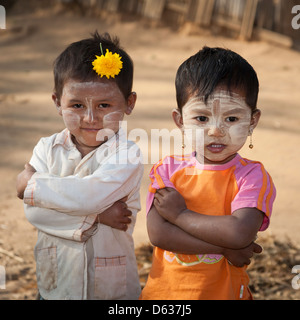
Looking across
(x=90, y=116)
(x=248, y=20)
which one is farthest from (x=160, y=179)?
(x=248, y=20)

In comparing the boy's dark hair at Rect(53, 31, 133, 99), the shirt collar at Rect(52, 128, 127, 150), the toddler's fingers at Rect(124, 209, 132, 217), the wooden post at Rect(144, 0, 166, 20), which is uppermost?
the boy's dark hair at Rect(53, 31, 133, 99)

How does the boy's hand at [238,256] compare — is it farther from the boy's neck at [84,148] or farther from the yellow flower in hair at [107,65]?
the yellow flower in hair at [107,65]

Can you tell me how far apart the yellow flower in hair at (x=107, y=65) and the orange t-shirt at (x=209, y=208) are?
558mm

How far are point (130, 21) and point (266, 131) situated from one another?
17.8 ft

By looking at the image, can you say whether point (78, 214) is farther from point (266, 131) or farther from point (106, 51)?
point (266, 131)

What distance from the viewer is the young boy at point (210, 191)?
2.40 meters

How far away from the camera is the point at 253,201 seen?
2359mm

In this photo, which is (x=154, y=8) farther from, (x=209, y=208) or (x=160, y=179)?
(x=209, y=208)

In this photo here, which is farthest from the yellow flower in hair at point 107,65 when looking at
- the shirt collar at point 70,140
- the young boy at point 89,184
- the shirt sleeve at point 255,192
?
the shirt sleeve at point 255,192

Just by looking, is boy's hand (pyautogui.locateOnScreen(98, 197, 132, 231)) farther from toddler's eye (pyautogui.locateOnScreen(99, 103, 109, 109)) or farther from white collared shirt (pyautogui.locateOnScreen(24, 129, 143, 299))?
toddler's eye (pyautogui.locateOnScreen(99, 103, 109, 109))

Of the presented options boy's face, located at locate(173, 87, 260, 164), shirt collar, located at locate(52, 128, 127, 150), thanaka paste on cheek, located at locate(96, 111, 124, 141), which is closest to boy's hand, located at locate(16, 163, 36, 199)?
shirt collar, located at locate(52, 128, 127, 150)

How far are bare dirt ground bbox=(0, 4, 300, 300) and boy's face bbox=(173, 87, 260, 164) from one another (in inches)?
64.5

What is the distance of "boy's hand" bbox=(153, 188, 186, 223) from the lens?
2.46m
